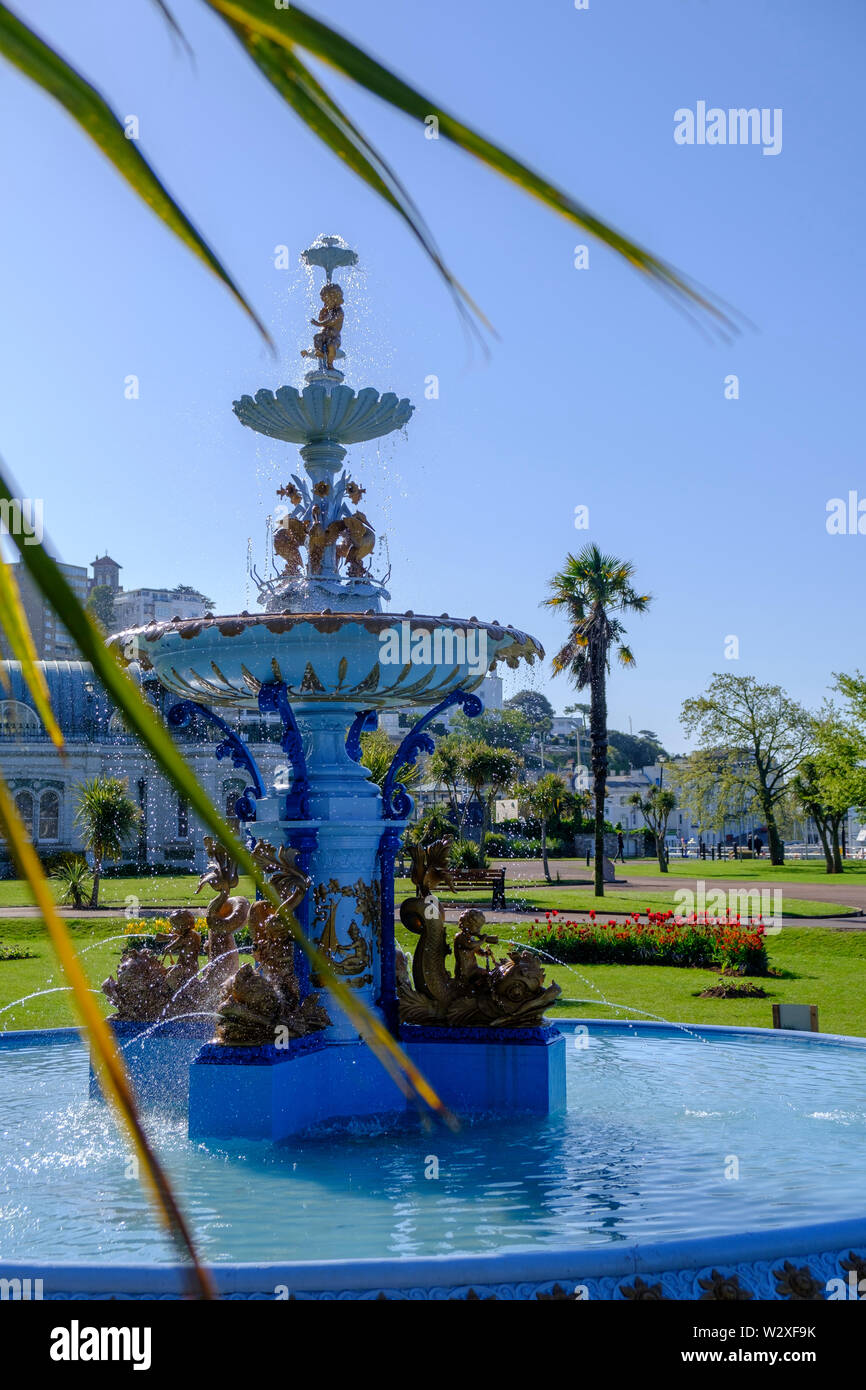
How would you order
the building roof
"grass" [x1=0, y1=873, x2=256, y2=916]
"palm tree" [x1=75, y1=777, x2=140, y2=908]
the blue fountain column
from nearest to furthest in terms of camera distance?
the blue fountain column → "grass" [x1=0, y1=873, x2=256, y2=916] → "palm tree" [x1=75, y1=777, x2=140, y2=908] → the building roof

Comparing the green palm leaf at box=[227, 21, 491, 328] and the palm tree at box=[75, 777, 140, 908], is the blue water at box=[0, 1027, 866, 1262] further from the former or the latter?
the palm tree at box=[75, 777, 140, 908]

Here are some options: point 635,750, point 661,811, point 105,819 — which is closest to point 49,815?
point 661,811

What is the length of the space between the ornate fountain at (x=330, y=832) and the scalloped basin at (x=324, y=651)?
16 millimetres

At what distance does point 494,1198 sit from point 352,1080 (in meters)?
2.51

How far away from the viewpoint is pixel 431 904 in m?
9.54

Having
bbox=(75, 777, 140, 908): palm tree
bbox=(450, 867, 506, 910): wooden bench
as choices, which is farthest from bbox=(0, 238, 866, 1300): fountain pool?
bbox=(75, 777, 140, 908): palm tree

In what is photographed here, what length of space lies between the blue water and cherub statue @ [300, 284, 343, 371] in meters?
6.09

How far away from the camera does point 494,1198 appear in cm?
651

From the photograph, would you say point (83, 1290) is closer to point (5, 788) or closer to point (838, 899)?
point (5, 788)

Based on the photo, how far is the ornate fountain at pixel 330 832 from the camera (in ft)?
27.6

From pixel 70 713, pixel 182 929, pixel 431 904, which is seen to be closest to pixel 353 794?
pixel 431 904

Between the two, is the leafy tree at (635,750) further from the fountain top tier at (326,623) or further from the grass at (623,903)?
the fountain top tier at (326,623)

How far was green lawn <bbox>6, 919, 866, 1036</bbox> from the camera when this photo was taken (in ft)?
50.1

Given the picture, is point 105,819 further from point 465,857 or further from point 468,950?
point 468,950
